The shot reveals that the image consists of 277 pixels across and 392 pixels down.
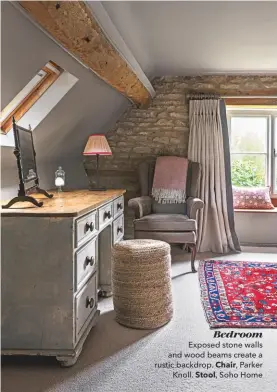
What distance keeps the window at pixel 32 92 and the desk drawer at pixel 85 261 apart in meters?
1.20

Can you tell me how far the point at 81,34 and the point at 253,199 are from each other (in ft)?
12.0

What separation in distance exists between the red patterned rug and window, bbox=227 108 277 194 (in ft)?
5.70

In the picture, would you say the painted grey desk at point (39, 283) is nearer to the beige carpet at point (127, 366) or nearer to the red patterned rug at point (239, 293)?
the beige carpet at point (127, 366)

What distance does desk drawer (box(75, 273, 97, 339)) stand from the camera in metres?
2.21

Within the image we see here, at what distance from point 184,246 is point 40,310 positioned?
312 cm

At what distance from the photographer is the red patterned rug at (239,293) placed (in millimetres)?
2760

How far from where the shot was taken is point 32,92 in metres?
3.26

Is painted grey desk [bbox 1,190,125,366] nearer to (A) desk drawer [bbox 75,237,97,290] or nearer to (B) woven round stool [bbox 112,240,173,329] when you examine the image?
(A) desk drawer [bbox 75,237,97,290]

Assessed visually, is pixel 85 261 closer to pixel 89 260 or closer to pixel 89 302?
pixel 89 260

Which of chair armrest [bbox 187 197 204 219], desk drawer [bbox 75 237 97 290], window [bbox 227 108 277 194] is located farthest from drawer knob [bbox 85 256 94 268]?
window [bbox 227 108 277 194]

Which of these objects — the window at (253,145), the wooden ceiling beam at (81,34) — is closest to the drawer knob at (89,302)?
the wooden ceiling beam at (81,34)

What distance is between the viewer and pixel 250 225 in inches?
205

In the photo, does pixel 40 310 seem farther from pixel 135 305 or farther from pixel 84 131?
pixel 84 131

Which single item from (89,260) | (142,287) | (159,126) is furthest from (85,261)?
(159,126)
